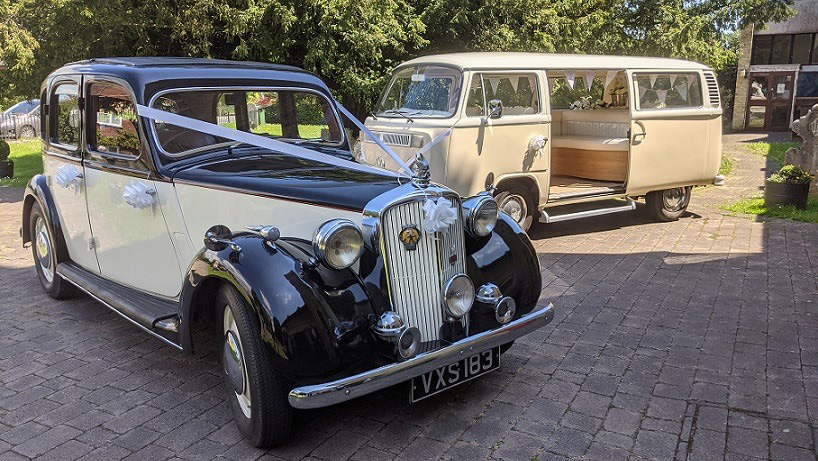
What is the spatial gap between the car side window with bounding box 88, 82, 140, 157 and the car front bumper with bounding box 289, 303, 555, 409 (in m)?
2.33

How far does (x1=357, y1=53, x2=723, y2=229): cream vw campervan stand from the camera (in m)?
7.28

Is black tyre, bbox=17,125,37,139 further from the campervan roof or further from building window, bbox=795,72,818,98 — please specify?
building window, bbox=795,72,818,98

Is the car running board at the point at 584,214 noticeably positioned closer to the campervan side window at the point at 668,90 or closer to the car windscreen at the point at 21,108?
the campervan side window at the point at 668,90

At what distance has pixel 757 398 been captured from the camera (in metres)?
3.71

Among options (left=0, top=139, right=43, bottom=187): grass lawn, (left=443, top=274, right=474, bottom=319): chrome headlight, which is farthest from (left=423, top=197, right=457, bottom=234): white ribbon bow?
(left=0, top=139, right=43, bottom=187): grass lawn

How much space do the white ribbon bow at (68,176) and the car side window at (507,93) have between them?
4027 mm

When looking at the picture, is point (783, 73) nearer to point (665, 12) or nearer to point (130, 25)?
A: point (665, 12)

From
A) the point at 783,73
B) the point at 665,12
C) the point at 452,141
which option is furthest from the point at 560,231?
the point at 783,73

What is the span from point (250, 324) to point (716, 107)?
26.4 ft

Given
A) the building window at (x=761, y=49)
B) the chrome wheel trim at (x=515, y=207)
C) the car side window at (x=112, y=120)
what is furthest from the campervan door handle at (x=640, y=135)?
the building window at (x=761, y=49)

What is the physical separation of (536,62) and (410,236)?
5.11m

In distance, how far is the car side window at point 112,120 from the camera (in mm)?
4344

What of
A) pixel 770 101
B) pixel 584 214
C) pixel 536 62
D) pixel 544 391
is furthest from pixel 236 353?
pixel 770 101

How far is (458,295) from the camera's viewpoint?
3.44m
